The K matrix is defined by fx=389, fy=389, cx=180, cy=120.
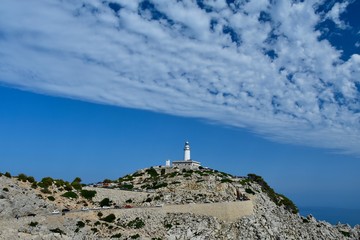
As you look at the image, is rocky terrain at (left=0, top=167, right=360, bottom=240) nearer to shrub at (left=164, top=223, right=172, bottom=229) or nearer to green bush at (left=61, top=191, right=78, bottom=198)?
shrub at (left=164, top=223, right=172, bottom=229)

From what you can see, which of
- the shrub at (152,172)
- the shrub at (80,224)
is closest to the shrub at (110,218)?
the shrub at (80,224)

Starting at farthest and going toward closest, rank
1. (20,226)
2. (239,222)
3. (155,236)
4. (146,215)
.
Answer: (239,222)
(146,215)
(155,236)
(20,226)

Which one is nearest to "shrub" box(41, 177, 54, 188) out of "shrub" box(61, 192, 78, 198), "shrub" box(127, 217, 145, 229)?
"shrub" box(61, 192, 78, 198)

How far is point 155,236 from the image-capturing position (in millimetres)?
50219

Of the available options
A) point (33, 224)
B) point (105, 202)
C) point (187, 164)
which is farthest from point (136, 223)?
point (187, 164)

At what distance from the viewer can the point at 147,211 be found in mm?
54594

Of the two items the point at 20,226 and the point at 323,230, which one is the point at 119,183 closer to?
the point at 20,226

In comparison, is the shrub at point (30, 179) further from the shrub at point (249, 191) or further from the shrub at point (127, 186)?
the shrub at point (249, 191)

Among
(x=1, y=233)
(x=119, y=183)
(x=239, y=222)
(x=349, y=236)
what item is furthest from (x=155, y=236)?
(x=349, y=236)

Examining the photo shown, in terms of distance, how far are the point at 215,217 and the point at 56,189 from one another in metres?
24.5

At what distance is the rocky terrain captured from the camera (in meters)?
47.0

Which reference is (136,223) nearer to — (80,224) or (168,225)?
(168,225)

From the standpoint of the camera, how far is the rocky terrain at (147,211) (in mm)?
46969

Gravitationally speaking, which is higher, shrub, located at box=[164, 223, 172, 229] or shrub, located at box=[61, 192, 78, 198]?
shrub, located at box=[61, 192, 78, 198]
